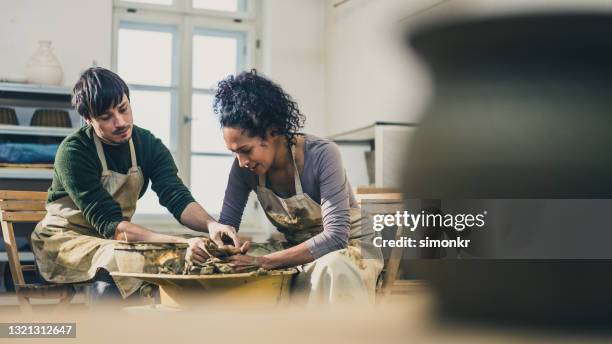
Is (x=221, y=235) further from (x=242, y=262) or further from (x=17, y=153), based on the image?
(x=17, y=153)

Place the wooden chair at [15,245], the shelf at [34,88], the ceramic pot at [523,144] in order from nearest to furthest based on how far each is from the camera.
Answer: the ceramic pot at [523,144] → the wooden chair at [15,245] → the shelf at [34,88]

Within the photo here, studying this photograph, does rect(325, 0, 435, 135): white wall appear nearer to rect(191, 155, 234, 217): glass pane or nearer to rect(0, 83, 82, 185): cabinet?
rect(191, 155, 234, 217): glass pane

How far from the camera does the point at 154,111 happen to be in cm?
529

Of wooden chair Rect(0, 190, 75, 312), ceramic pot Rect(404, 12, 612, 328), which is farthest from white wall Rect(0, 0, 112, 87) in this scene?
ceramic pot Rect(404, 12, 612, 328)

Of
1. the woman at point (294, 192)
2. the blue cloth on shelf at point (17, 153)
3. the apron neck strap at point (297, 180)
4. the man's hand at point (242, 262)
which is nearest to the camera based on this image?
the man's hand at point (242, 262)

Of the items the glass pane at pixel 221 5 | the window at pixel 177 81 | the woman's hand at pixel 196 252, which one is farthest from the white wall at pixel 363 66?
the woman's hand at pixel 196 252

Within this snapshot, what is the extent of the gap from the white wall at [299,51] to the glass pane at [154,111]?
84 cm

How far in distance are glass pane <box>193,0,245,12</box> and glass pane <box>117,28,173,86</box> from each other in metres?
0.33

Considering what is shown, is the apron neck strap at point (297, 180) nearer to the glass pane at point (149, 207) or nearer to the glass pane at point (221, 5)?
the glass pane at point (149, 207)

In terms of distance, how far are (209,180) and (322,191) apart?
3762 mm

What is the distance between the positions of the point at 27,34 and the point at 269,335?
4.86 metres

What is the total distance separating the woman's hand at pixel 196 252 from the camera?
132cm

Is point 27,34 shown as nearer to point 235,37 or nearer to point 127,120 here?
point 235,37

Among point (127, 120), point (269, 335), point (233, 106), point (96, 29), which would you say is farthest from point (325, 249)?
point (96, 29)
